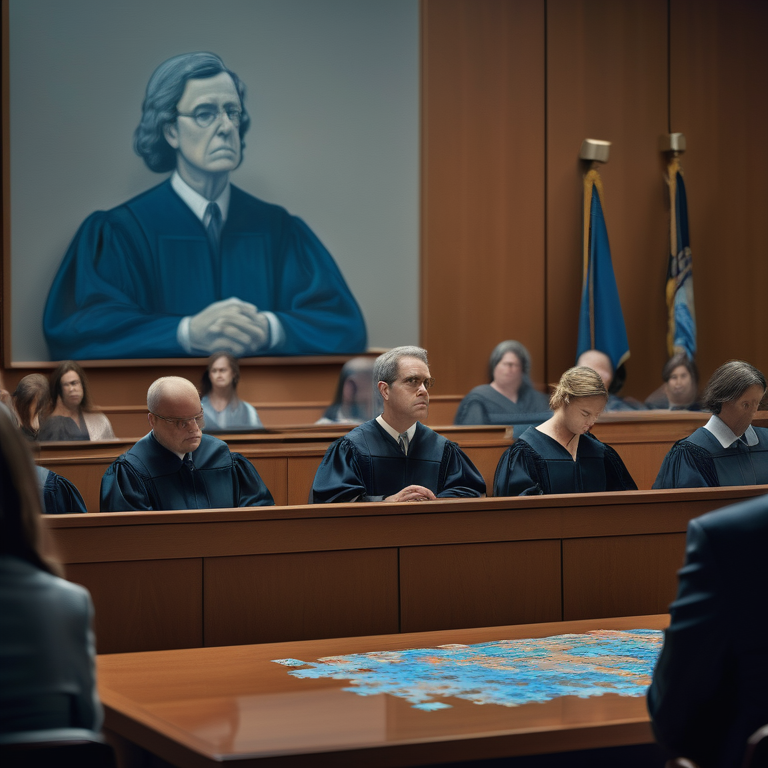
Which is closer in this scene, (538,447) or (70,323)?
(538,447)

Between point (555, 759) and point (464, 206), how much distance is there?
6.84 m

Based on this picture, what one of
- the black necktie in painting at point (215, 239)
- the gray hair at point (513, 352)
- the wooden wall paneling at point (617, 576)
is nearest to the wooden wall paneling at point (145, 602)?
the wooden wall paneling at point (617, 576)

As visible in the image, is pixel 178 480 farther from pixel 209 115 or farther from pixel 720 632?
pixel 209 115

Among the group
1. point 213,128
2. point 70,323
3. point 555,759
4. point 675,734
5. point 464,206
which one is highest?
point 213,128

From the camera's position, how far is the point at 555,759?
2.54m

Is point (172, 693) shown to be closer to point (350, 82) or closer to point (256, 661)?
point (256, 661)

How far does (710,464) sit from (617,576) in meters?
1.18

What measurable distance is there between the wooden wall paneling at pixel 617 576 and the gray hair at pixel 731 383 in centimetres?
111

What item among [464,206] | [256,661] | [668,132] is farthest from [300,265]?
[256,661]

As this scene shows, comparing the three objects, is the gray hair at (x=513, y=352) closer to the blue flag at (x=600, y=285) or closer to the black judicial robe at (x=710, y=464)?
the blue flag at (x=600, y=285)

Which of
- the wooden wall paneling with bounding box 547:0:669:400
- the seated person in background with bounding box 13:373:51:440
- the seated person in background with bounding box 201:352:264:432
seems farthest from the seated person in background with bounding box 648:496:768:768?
the wooden wall paneling with bounding box 547:0:669:400

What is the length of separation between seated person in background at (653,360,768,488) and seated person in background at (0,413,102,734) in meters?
3.55

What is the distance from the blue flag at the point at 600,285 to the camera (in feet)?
29.3

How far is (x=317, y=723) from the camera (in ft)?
7.66
